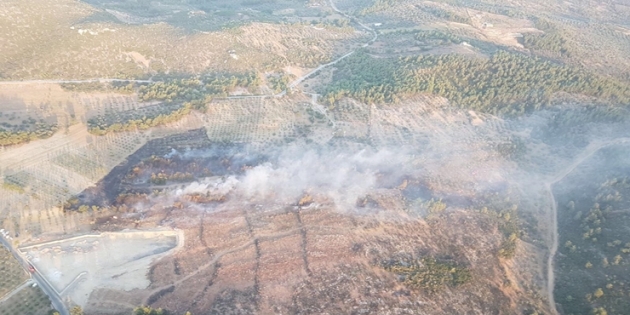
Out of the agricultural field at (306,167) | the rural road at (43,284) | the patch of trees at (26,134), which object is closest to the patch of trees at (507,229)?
the agricultural field at (306,167)

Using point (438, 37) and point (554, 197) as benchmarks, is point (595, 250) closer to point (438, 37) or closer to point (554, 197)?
point (554, 197)

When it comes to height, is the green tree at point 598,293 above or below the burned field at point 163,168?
below

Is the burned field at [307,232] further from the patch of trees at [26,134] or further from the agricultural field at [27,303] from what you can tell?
the patch of trees at [26,134]

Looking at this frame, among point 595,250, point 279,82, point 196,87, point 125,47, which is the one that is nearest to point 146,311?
point 595,250

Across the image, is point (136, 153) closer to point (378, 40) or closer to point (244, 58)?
point (244, 58)

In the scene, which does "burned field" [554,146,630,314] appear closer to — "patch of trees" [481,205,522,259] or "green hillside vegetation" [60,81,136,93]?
"patch of trees" [481,205,522,259]

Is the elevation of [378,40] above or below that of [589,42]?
above

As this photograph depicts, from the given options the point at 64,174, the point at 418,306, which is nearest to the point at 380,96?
the point at 418,306
